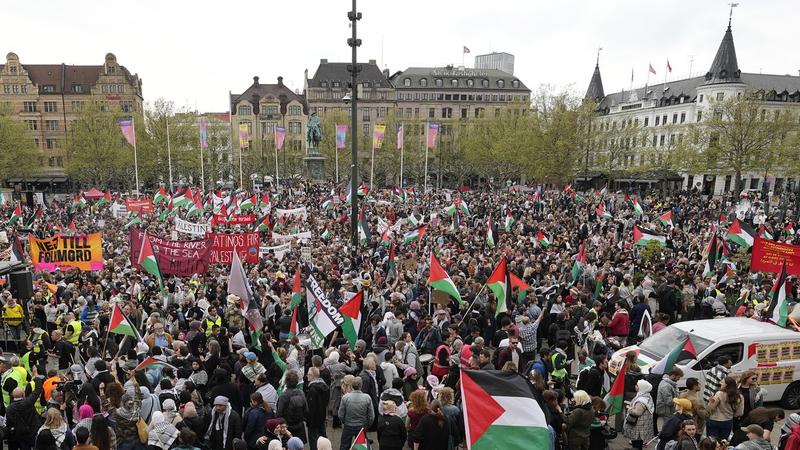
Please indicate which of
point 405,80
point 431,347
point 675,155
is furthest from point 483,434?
point 405,80

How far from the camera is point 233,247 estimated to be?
663 inches

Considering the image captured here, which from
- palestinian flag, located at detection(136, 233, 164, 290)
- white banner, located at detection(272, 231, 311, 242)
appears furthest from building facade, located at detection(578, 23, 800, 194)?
palestinian flag, located at detection(136, 233, 164, 290)

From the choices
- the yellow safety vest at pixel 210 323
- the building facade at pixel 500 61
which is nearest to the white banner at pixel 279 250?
the yellow safety vest at pixel 210 323

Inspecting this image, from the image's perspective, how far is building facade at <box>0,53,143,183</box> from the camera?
232ft

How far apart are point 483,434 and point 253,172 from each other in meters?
65.3

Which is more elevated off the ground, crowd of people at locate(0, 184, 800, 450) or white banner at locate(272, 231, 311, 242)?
white banner at locate(272, 231, 311, 242)

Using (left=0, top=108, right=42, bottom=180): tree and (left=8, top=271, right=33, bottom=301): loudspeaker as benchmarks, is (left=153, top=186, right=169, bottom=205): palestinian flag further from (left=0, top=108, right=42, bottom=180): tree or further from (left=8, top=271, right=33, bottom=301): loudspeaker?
(left=0, top=108, right=42, bottom=180): tree

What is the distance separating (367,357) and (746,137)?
44.4 m

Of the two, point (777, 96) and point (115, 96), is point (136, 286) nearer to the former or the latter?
point (115, 96)

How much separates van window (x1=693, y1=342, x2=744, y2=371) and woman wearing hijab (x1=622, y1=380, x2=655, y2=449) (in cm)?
224

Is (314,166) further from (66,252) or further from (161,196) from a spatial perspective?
(66,252)

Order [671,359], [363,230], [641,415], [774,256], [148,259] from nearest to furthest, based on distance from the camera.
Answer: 1. [641,415]
2. [671,359]
3. [148,259]
4. [774,256]
5. [363,230]

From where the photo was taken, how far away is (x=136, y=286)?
14141 mm

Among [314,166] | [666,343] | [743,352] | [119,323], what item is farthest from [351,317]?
[314,166]
